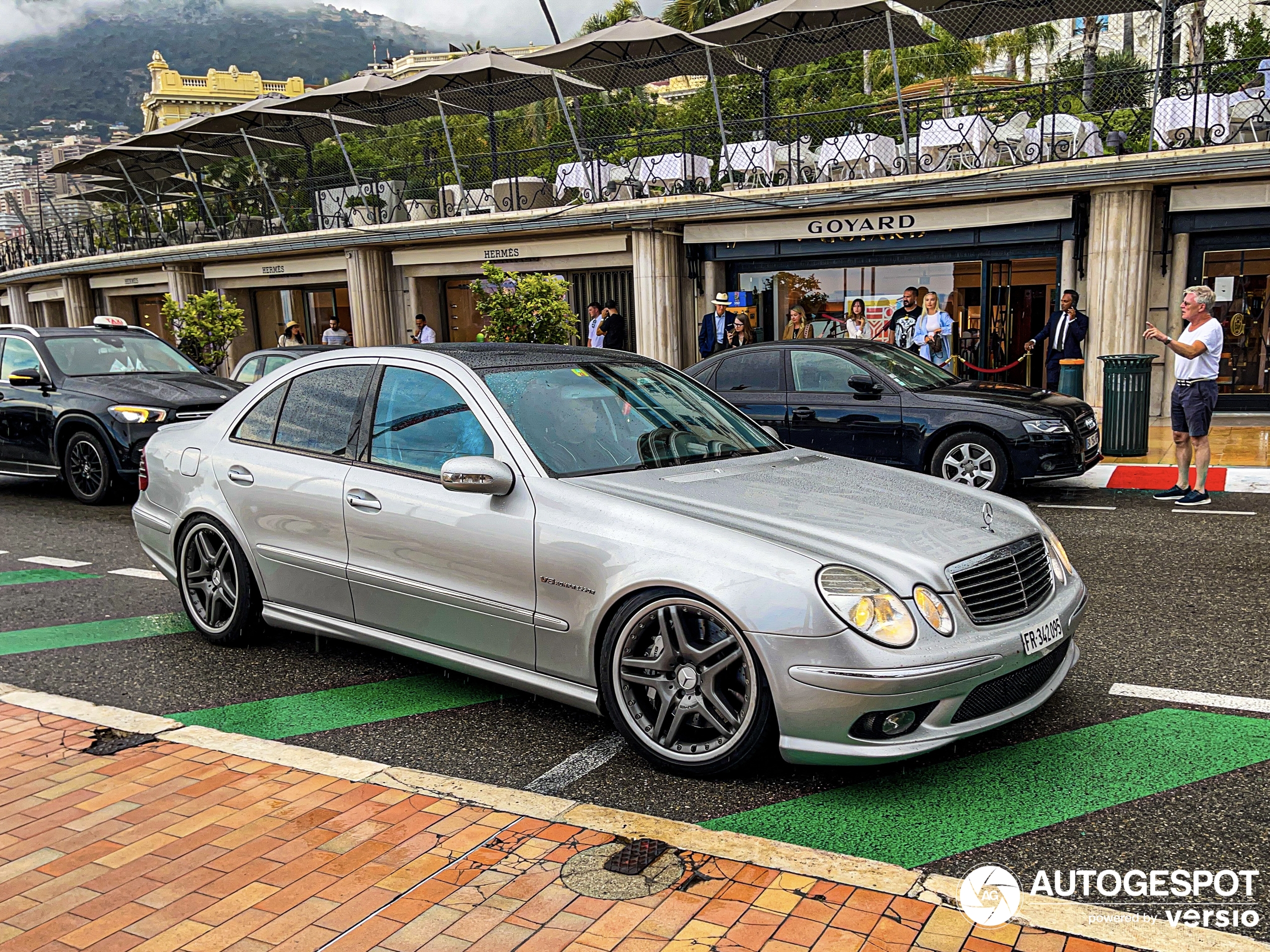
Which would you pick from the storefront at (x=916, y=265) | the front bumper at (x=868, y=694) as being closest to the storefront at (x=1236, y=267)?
the storefront at (x=916, y=265)

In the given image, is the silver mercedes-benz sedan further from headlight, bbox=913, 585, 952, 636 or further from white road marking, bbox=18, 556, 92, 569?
white road marking, bbox=18, 556, 92, 569

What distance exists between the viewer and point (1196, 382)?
8.97 metres

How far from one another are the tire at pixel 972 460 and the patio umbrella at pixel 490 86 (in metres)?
12.3

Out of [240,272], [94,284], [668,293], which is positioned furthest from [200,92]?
[668,293]

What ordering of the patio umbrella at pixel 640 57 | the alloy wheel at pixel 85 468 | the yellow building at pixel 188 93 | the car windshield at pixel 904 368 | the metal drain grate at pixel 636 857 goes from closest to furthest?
the metal drain grate at pixel 636 857 < the car windshield at pixel 904 368 < the alloy wheel at pixel 85 468 < the patio umbrella at pixel 640 57 < the yellow building at pixel 188 93

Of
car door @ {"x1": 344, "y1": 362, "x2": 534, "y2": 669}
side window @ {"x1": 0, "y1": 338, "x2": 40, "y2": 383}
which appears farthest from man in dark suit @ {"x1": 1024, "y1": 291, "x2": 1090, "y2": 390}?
side window @ {"x1": 0, "y1": 338, "x2": 40, "y2": 383}

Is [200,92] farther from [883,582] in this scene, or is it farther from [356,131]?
[883,582]

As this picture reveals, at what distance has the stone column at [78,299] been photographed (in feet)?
113

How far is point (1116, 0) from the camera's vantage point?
15031 mm

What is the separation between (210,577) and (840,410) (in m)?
6.29

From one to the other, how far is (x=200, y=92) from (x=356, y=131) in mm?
112670

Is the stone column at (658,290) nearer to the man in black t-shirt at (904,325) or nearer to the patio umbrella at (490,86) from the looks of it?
the patio umbrella at (490,86)

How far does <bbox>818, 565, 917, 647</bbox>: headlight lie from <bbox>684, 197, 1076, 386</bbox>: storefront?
14.4 meters

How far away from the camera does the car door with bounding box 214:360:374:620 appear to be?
4691 mm
